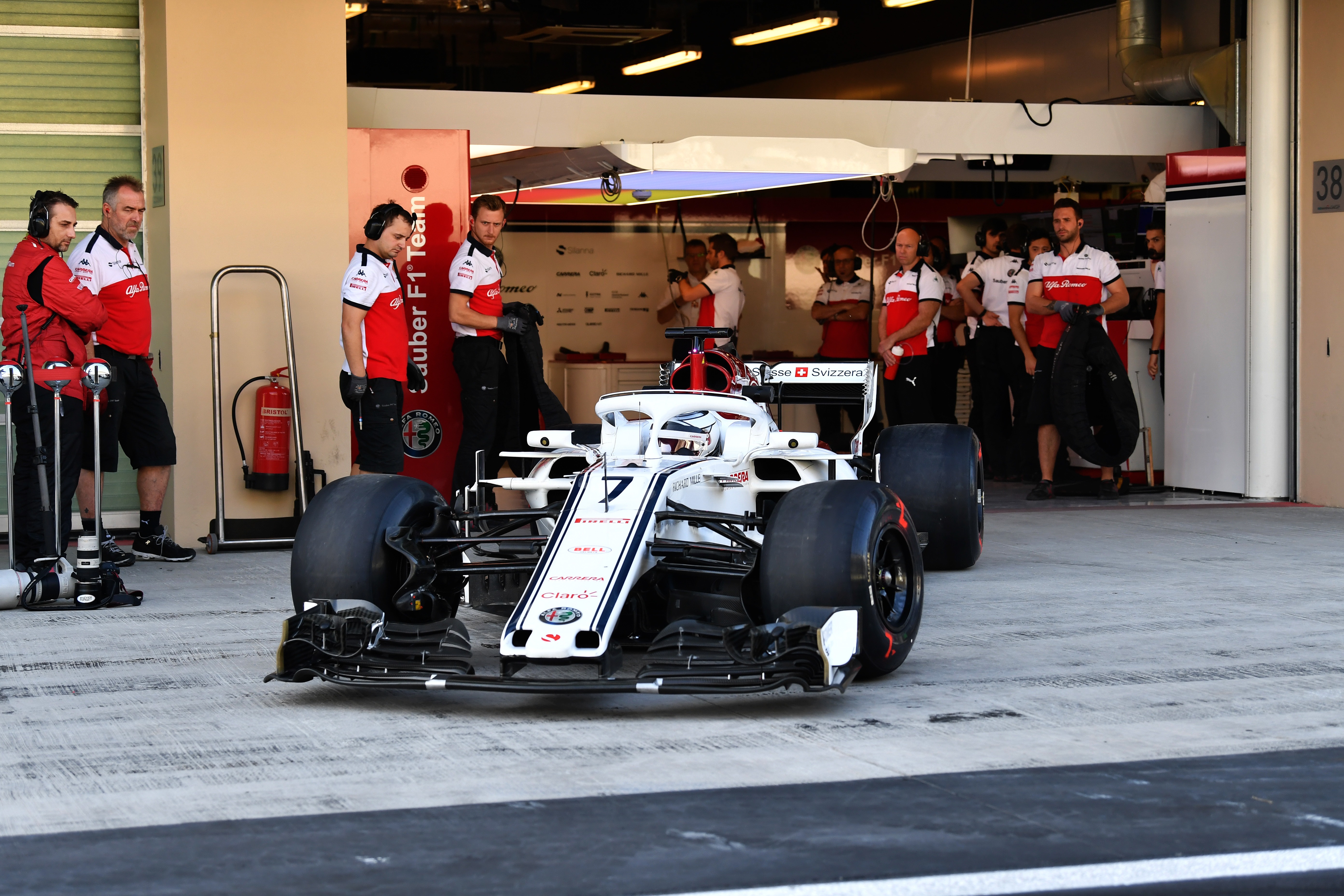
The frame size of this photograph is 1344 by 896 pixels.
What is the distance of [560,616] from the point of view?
4.62 metres

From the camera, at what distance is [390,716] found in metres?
4.61

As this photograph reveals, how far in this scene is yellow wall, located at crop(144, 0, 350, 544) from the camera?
8727 millimetres

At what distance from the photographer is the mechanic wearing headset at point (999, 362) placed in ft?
40.9

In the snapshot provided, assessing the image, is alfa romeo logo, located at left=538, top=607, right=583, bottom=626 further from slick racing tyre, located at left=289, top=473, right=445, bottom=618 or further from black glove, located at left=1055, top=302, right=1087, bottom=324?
black glove, located at left=1055, top=302, right=1087, bottom=324

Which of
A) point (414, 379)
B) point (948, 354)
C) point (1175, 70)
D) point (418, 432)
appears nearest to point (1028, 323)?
point (948, 354)

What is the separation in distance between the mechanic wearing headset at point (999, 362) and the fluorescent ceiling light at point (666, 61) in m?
6.44

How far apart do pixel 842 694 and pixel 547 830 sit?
1.50m

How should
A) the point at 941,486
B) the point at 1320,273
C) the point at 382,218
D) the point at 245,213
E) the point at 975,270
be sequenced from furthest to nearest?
the point at 975,270 < the point at 1320,273 < the point at 245,213 < the point at 382,218 < the point at 941,486

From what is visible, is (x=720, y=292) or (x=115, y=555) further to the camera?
(x=720, y=292)

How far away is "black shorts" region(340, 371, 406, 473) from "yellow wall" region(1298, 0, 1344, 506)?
6131 mm

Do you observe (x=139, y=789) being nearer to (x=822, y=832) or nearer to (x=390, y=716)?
(x=390, y=716)

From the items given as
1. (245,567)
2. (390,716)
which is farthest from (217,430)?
(390,716)

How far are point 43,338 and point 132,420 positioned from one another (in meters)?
0.88

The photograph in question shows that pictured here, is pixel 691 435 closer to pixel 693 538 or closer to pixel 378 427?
pixel 693 538
